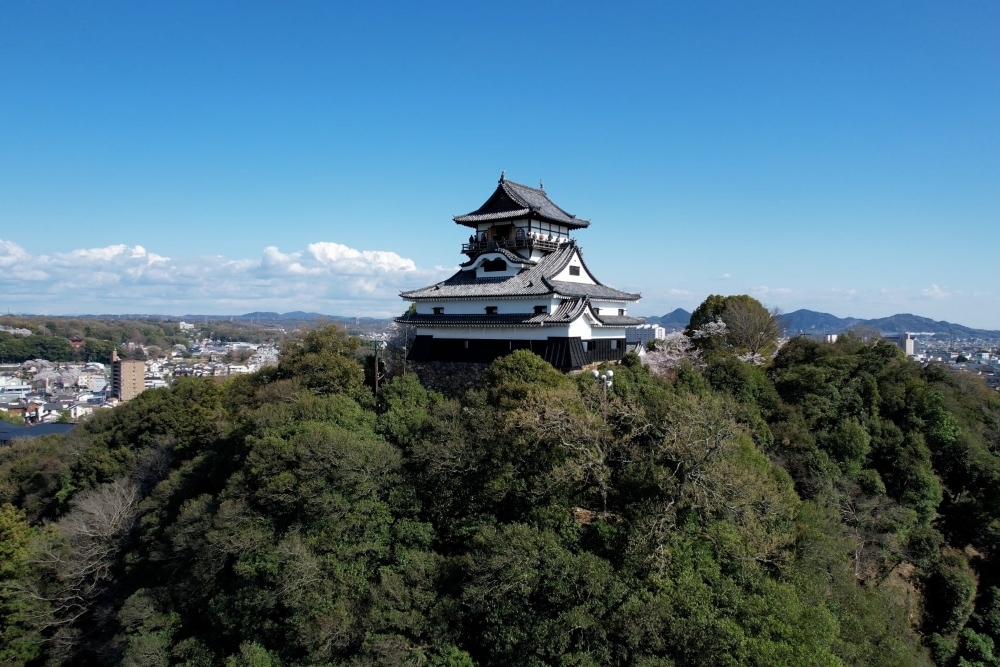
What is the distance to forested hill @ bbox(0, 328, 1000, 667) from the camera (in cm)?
1088

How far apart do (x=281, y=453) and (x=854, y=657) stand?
12.8m

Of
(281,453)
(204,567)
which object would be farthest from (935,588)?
(204,567)

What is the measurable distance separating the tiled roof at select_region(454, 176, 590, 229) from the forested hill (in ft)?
22.5

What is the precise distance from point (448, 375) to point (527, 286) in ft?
14.0

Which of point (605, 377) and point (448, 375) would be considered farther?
point (448, 375)

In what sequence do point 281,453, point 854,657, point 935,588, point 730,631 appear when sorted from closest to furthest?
1. point 730,631
2. point 854,657
3. point 281,453
4. point 935,588

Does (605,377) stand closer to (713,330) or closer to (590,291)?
(590,291)

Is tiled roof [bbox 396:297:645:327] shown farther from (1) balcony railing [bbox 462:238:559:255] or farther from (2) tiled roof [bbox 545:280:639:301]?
(1) balcony railing [bbox 462:238:559:255]

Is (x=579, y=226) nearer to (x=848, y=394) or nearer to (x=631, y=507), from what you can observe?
(x=848, y=394)

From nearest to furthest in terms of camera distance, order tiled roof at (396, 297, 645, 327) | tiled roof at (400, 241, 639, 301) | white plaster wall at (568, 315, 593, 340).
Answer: tiled roof at (396, 297, 645, 327), white plaster wall at (568, 315, 593, 340), tiled roof at (400, 241, 639, 301)

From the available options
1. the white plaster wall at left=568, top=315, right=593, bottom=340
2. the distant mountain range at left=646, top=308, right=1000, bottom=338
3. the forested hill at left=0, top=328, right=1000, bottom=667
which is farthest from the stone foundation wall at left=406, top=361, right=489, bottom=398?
the distant mountain range at left=646, top=308, right=1000, bottom=338

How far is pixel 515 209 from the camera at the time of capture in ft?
76.3

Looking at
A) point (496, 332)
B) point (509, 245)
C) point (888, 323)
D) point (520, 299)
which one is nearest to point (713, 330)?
point (509, 245)

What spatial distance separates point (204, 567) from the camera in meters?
14.4
